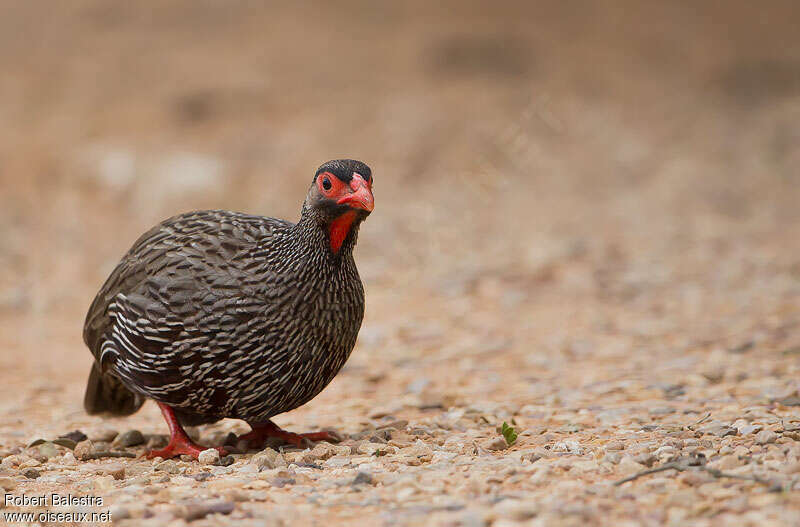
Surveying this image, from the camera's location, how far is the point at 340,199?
4445mm

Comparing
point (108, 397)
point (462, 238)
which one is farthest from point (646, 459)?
point (462, 238)

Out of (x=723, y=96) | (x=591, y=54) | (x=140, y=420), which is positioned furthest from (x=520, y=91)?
(x=140, y=420)

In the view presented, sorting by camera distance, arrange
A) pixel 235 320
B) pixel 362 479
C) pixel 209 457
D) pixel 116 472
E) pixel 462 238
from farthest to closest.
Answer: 1. pixel 462 238
2. pixel 209 457
3. pixel 235 320
4. pixel 116 472
5. pixel 362 479

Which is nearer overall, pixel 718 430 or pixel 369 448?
pixel 718 430

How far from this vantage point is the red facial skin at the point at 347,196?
14.3ft

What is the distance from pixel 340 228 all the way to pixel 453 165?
7.90 metres

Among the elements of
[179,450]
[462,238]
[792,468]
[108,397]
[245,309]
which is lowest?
[792,468]

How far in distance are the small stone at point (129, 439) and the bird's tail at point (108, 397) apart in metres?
0.17

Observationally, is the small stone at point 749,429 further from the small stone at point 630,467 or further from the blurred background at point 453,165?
the blurred background at point 453,165

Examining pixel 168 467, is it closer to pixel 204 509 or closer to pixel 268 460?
pixel 268 460

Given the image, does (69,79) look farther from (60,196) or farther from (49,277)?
(49,277)

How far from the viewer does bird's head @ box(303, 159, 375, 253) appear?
4406mm

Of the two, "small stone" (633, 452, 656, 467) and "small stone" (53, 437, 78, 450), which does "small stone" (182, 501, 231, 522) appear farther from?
"small stone" (53, 437, 78, 450)

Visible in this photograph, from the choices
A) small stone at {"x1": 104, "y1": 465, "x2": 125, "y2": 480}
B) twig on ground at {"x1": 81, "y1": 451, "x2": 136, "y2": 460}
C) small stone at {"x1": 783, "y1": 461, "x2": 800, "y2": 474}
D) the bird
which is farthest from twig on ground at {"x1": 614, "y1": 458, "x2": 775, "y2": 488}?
twig on ground at {"x1": 81, "y1": 451, "x2": 136, "y2": 460}
